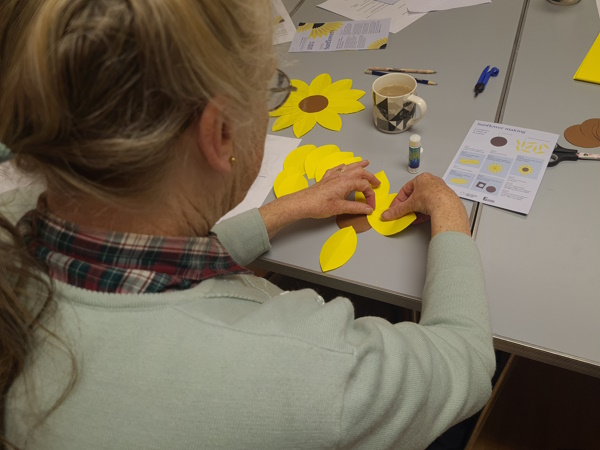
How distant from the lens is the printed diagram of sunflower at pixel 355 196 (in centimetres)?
96

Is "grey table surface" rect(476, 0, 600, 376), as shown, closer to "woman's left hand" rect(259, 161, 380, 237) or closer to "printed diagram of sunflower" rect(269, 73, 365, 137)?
"woman's left hand" rect(259, 161, 380, 237)

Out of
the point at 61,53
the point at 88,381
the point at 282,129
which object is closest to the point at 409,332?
the point at 88,381

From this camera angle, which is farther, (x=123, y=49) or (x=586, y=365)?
(x=586, y=365)

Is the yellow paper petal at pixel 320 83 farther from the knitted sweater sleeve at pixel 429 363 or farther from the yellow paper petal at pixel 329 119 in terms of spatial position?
the knitted sweater sleeve at pixel 429 363

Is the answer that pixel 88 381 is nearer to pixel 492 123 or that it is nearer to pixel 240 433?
pixel 240 433

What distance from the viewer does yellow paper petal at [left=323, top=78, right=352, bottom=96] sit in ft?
4.32

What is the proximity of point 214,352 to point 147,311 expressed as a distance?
0.09 meters

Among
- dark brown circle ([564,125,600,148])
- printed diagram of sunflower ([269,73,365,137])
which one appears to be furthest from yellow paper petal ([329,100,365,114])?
dark brown circle ([564,125,600,148])

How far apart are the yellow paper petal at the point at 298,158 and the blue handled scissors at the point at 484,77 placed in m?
0.41

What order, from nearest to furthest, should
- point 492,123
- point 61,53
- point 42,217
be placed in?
1. point 61,53
2. point 42,217
3. point 492,123

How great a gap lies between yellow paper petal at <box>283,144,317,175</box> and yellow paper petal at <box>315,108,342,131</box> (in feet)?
0.24

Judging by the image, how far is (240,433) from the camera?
0.54 m

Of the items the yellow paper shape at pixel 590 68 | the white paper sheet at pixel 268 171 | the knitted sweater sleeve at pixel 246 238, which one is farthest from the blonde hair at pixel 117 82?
the yellow paper shape at pixel 590 68

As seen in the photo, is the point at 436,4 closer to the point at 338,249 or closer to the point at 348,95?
the point at 348,95
